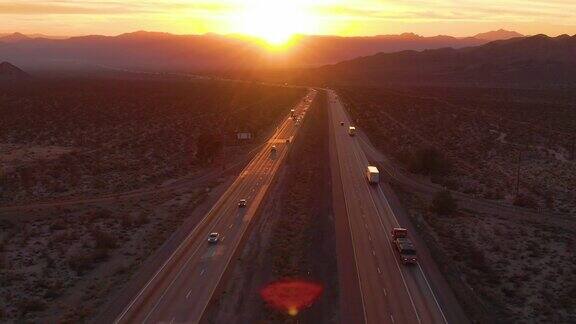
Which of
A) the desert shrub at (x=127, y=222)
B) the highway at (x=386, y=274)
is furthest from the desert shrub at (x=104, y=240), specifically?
the highway at (x=386, y=274)

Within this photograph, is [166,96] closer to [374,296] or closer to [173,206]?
[173,206]

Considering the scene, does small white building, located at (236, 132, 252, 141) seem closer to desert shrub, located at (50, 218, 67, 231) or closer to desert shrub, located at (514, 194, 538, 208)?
desert shrub, located at (50, 218, 67, 231)

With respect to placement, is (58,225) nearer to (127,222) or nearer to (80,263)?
(127,222)

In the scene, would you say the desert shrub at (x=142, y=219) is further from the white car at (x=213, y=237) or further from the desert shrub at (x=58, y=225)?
the white car at (x=213, y=237)

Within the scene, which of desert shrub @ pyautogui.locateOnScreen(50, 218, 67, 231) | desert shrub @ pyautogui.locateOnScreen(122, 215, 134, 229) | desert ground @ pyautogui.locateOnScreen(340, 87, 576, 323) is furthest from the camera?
desert shrub @ pyautogui.locateOnScreen(122, 215, 134, 229)

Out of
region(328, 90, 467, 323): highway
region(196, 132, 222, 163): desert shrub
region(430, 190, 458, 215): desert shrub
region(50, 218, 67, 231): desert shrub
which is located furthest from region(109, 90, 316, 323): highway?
region(430, 190, 458, 215): desert shrub
